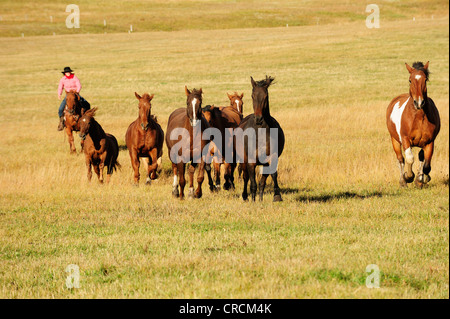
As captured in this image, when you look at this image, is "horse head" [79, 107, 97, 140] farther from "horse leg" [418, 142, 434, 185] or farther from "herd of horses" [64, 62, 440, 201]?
"horse leg" [418, 142, 434, 185]

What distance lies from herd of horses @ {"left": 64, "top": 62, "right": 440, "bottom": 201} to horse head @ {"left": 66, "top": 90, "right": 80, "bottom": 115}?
112 inches

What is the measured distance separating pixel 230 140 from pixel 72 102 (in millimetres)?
6758

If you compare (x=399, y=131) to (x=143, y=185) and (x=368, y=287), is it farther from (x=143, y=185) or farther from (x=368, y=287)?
(x=368, y=287)

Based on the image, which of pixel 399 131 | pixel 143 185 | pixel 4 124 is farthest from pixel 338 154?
pixel 4 124

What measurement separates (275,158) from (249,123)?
889mm

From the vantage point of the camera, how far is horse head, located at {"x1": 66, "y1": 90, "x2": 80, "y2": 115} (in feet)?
63.6

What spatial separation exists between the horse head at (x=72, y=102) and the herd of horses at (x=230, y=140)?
9.31 ft

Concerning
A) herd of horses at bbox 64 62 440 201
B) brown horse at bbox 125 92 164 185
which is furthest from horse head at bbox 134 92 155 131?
brown horse at bbox 125 92 164 185

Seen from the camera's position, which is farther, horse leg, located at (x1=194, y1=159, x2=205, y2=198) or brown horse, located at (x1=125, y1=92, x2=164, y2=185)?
brown horse, located at (x1=125, y1=92, x2=164, y2=185)

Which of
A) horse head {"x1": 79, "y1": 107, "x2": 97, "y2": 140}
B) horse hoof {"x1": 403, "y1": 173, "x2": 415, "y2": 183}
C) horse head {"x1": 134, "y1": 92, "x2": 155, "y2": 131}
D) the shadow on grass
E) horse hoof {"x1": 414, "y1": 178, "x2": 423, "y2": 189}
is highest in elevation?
horse head {"x1": 134, "y1": 92, "x2": 155, "y2": 131}

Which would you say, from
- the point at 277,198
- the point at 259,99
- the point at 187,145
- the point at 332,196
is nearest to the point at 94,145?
the point at 187,145

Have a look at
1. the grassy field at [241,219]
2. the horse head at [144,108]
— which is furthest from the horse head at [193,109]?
the horse head at [144,108]

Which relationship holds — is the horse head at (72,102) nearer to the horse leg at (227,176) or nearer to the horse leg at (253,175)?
the horse leg at (227,176)
